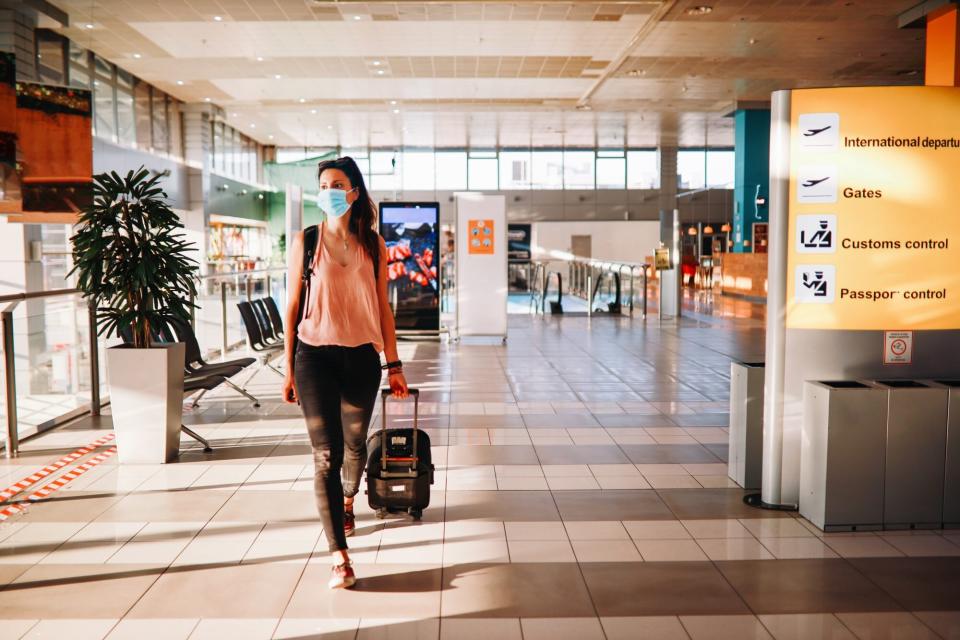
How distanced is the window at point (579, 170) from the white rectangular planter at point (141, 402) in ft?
86.5

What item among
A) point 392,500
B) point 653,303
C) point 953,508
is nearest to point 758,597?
point 953,508

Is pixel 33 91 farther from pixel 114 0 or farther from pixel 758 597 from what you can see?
pixel 758 597

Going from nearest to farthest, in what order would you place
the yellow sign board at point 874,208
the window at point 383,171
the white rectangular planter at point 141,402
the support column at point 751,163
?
the yellow sign board at point 874,208 < the white rectangular planter at point 141,402 < the support column at point 751,163 < the window at point 383,171

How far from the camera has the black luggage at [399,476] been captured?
3.67 metres

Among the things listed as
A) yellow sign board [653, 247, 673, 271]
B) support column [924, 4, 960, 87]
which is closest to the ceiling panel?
support column [924, 4, 960, 87]

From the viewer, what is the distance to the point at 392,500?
368 centimetres

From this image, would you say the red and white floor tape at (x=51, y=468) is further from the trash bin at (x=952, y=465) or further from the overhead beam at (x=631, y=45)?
the overhead beam at (x=631, y=45)

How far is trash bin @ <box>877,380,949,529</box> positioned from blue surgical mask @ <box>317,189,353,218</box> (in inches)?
94.7

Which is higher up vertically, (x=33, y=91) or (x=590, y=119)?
(x=590, y=119)

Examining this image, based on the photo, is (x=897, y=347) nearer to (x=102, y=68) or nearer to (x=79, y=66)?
(x=79, y=66)

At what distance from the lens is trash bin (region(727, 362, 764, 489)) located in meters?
4.17

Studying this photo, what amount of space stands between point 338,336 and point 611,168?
28.3m

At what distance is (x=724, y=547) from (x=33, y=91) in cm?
1009

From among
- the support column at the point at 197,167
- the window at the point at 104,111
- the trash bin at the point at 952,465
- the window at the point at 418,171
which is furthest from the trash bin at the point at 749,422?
the window at the point at 418,171
